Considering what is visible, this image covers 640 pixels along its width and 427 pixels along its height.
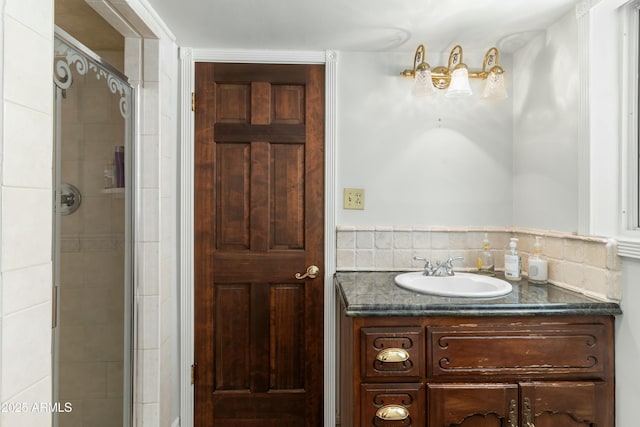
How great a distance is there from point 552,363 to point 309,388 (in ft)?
3.99

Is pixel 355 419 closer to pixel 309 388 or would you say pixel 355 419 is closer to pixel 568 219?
pixel 309 388

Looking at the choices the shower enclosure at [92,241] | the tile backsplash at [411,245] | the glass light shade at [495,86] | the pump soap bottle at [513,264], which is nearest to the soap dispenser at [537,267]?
the pump soap bottle at [513,264]

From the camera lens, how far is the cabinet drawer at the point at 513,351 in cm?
152

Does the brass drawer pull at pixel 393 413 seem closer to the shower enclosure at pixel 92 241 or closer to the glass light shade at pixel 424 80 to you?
the shower enclosure at pixel 92 241

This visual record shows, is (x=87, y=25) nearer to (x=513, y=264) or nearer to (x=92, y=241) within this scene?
(x=92, y=241)

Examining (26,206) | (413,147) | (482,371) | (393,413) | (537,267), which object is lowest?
(393,413)

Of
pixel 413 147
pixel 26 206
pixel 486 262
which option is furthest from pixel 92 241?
pixel 486 262

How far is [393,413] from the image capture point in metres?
1.50

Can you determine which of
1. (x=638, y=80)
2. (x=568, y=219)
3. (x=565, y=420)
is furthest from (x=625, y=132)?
(x=565, y=420)

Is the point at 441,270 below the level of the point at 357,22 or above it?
below

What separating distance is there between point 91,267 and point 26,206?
1.77 ft

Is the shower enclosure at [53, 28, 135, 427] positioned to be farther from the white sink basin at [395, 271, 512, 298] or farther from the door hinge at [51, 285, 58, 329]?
the white sink basin at [395, 271, 512, 298]

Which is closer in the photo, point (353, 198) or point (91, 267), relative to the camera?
point (91, 267)

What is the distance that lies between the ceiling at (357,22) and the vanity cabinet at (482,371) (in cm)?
133
